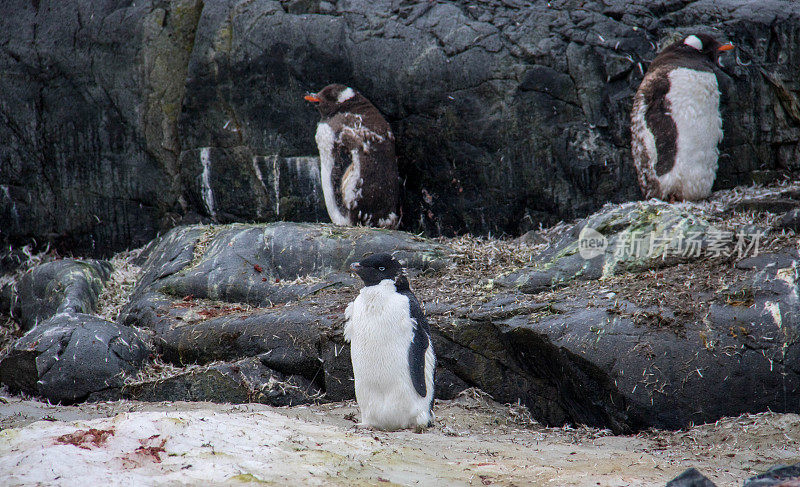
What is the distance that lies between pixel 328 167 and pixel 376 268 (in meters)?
3.53

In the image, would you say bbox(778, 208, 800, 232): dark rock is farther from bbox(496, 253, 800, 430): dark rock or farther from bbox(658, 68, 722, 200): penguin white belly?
bbox(658, 68, 722, 200): penguin white belly

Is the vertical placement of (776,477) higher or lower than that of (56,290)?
lower

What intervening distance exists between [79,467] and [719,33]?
7.56 metres

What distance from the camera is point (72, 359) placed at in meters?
5.74

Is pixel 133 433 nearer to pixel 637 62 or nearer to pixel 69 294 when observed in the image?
pixel 69 294

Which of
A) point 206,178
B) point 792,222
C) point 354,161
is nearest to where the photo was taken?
point 792,222

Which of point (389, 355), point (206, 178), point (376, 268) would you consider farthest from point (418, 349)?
point (206, 178)

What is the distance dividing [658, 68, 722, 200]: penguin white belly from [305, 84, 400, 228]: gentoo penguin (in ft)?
9.49

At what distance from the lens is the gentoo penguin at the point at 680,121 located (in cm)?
732

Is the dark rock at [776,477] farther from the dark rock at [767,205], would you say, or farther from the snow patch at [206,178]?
the snow patch at [206,178]

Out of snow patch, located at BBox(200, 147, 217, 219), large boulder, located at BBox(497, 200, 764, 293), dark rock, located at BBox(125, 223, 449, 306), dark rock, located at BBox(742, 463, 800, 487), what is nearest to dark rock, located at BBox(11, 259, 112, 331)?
dark rock, located at BBox(125, 223, 449, 306)

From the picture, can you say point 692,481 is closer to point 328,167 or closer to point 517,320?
point 517,320

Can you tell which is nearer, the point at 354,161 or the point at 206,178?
the point at 354,161

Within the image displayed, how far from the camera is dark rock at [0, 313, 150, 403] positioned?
18.6ft
